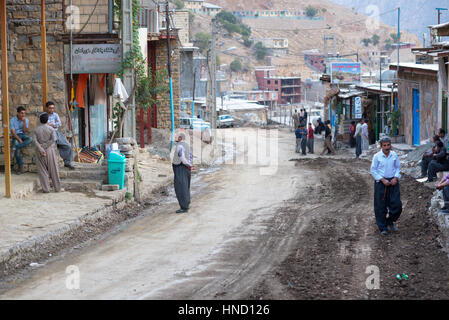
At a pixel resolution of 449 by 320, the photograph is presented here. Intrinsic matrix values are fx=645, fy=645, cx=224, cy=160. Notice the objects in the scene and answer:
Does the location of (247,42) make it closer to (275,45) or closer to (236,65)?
(275,45)

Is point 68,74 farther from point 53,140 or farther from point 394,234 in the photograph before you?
point 394,234

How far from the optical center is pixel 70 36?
49.8ft

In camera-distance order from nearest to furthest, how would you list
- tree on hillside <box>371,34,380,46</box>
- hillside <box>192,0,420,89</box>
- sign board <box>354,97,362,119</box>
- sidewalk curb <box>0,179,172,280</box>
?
1. sidewalk curb <box>0,179,172,280</box>
2. sign board <box>354,97,362,119</box>
3. hillside <box>192,0,420,89</box>
4. tree on hillside <box>371,34,380,46</box>

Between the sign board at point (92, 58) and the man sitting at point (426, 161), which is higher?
the sign board at point (92, 58)

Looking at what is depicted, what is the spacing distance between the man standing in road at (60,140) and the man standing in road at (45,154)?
0.63 metres

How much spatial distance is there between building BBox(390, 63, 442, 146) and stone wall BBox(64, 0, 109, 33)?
1011 cm

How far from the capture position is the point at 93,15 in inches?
642

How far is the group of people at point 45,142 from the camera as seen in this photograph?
1330cm

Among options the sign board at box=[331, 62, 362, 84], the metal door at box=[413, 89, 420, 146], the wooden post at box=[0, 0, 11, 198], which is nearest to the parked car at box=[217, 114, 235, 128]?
the sign board at box=[331, 62, 362, 84]

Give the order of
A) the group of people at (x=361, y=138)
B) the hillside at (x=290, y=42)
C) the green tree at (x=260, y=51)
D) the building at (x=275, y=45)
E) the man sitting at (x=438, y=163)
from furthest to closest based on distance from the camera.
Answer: the building at (x=275, y=45) → the green tree at (x=260, y=51) → the hillside at (x=290, y=42) → the group of people at (x=361, y=138) → the man sitting at (x=438, y=163)

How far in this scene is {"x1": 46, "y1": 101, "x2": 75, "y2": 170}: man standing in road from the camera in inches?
560

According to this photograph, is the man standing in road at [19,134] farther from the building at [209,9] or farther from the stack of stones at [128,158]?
the building at [209,9]

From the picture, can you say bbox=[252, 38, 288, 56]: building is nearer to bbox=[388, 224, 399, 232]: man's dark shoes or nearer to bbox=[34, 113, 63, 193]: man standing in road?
bbox=[34, 113, 63, 193]: man standing in road

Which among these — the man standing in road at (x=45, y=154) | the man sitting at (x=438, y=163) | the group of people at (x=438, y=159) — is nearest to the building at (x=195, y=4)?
the group of people at (x=438, y=159)
